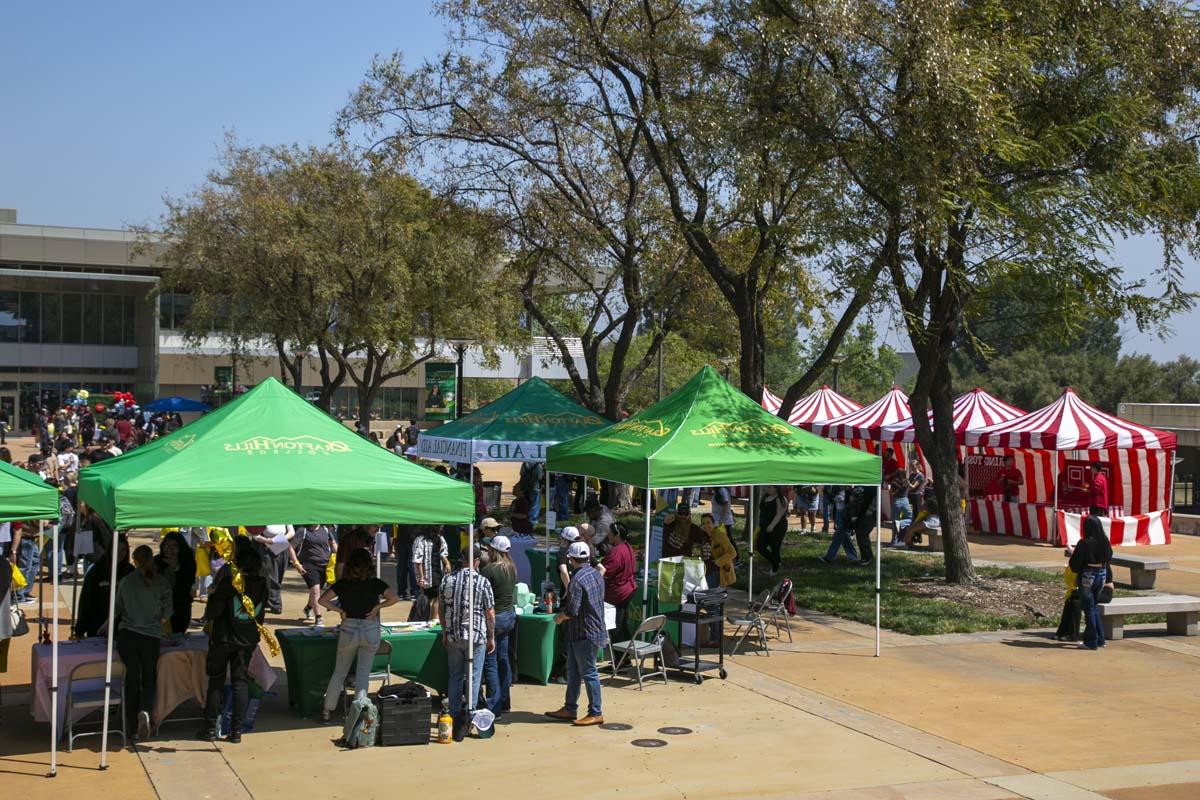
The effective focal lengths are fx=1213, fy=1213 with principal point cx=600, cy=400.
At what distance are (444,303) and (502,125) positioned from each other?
959 cm

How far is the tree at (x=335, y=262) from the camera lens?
103ft

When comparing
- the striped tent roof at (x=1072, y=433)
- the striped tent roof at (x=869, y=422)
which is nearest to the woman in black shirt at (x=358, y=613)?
the striped tent roof at (x=1072, y=433)

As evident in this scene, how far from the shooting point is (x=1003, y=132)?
55.3ft

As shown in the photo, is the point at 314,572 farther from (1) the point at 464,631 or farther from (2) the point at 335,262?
(2) the point at 335,262

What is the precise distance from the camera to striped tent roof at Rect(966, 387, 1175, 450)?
2527 centimetres

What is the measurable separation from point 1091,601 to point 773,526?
5870mm

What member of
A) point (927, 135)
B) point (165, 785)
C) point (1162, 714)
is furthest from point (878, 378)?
point (165, 785)

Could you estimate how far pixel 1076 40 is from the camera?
58.0 ft

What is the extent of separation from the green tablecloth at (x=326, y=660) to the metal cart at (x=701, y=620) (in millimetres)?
2583

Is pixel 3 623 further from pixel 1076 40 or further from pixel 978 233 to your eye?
pixel 1076 40

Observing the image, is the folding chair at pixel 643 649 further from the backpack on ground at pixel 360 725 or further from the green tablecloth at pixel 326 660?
the backpack on ground at pixel 360 725

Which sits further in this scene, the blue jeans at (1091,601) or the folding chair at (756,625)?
the blue jeans at (1091,601)

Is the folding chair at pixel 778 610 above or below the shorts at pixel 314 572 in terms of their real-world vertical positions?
below

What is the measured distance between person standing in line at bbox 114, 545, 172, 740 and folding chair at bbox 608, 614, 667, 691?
14.4 feet
